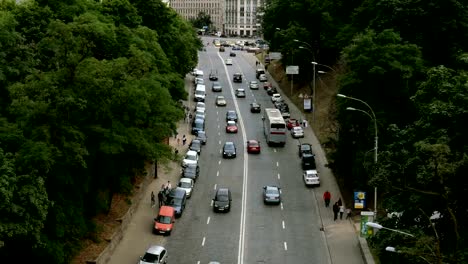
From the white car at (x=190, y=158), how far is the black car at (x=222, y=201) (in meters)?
7.90

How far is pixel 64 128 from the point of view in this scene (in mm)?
34125

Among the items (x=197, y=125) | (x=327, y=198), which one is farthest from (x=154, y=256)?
(x=197, y=125)

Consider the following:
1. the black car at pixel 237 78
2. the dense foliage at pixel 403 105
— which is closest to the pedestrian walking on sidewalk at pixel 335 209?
the dense foliage at pixel 403 105

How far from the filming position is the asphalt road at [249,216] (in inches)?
1678

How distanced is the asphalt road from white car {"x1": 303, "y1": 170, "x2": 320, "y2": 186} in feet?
2.46

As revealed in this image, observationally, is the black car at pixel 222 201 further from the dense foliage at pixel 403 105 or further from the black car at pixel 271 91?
the black car at pixel 271 91

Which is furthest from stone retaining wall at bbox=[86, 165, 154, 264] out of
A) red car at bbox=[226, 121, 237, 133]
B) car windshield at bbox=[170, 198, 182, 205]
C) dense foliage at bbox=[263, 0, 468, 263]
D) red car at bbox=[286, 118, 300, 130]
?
red car at bbox=[286, 118, 300, 130]

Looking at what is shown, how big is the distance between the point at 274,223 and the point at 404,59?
13.9 meters

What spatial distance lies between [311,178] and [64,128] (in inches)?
1058

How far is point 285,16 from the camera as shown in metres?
96.4

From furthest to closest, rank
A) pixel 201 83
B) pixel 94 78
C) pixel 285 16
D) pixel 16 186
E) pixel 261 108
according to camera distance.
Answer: pixel 201 83 → pixel 285 16 → pixel 261 108 → pixel 94 78 → pixel 16 186

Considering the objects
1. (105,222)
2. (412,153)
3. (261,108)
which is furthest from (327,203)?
(261,108)

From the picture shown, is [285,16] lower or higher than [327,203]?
higher

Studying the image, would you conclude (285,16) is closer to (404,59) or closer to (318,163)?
(318,163)
